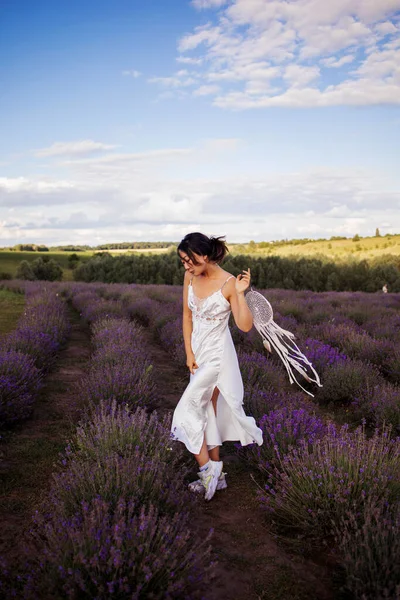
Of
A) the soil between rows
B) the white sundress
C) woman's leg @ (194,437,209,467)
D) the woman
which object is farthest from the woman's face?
the soil between rows

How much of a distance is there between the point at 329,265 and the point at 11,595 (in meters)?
26.7

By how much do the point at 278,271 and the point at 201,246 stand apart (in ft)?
79.4

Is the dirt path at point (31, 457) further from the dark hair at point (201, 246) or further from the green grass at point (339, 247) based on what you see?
the green grass at point (339, 247)

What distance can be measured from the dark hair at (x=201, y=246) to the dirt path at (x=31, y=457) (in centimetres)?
192

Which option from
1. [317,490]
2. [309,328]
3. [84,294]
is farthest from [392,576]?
[84,294]

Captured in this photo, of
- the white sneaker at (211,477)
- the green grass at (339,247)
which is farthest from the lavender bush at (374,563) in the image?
the green grass at (339,247)

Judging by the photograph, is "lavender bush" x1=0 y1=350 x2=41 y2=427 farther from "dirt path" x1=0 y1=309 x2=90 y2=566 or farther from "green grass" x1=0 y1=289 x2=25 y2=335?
"green grass" x1=0 y1=289 x2=25 y2=335

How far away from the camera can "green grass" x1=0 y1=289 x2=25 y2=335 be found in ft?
32.5

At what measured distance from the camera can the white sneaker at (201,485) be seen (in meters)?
3.27

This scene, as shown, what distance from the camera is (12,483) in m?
3.48

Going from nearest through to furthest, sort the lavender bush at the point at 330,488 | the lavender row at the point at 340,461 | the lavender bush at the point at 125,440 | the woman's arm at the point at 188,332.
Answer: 1. the lavender row at the point at 340,461
2. the lavender bush at the point at 330,488
3. the lavender bush at the point at 125,440
4. the woman's arm at the point at 188,332

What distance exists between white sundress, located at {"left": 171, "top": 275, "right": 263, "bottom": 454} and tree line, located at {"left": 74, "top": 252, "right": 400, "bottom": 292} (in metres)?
A: 22.1

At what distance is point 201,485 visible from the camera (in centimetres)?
333

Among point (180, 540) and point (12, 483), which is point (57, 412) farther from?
point (180, 540)
